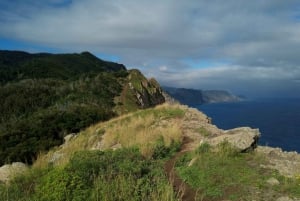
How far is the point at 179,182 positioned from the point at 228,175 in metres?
1.40

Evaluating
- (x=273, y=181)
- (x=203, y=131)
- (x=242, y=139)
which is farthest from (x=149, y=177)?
(x=203, y=131)

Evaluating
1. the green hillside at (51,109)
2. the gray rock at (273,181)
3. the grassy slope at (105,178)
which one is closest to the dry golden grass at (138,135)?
the grassy slope at (105,178)

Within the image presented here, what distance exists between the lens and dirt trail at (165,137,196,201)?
8.73m

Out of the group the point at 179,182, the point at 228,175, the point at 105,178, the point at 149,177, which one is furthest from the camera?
the point at 228,175

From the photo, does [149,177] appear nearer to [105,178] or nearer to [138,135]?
[105,178]

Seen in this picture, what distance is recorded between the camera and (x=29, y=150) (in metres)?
28.0

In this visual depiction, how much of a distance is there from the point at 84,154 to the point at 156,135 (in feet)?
15.5

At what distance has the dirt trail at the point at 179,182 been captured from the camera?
28.7 feet

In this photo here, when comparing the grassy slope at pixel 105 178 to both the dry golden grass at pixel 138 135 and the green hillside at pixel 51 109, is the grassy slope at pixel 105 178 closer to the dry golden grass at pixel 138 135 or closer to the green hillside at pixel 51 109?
the dry golden grass at pixel 138 135

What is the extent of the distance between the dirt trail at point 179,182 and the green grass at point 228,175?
0.54 ft

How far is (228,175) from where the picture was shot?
32.6 feet

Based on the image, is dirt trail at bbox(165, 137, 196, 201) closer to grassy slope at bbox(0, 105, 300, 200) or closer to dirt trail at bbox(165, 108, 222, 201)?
dirt trail at bbox(165, 108, 222, 201)

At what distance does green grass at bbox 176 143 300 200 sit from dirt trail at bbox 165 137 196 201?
0.16 m

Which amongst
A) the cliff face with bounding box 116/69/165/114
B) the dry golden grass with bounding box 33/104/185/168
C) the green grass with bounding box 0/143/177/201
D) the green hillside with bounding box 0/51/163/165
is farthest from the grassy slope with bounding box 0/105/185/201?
the cliff face with bounding box 116/69/165/114
